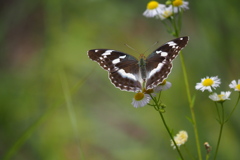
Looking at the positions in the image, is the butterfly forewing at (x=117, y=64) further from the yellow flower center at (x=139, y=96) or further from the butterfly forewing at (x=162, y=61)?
the yellow flower center at (x=139, y=96)

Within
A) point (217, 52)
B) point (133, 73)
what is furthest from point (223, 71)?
point (133, 73)

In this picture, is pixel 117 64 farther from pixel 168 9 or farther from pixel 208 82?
pixel 208 82

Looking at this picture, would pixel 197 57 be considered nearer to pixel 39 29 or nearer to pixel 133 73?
pixel 133 73

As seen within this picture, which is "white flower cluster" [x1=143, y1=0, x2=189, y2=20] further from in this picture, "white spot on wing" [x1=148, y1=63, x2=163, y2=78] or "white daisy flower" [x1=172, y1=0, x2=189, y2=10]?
"white spot on wing" [x1=148, y1=63, x2=163, y2=78]

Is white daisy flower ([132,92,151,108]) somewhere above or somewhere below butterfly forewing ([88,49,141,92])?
below

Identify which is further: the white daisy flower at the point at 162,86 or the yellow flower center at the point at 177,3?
the yellow flower center at the point at 177,3

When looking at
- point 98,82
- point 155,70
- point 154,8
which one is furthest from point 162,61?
point 98,82

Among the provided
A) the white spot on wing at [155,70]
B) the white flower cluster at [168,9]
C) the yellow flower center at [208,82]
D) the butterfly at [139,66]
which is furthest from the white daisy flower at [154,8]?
the yellow flower center at [208,82]

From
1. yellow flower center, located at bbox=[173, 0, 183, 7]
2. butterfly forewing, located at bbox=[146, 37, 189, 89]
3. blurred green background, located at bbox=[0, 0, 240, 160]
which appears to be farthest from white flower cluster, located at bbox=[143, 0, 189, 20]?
blurred green background, located at bbox=[0, 0, 240, 160]
